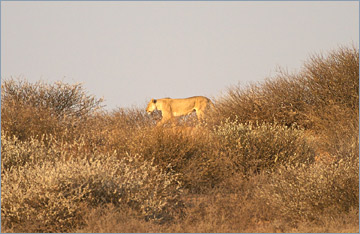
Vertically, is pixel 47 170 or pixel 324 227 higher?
pixel 47 170

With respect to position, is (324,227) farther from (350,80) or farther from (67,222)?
(350,80)

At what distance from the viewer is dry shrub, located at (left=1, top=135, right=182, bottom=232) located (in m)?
7.52

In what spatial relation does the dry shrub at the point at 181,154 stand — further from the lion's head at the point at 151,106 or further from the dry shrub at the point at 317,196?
the lion's head at the point at 151,106

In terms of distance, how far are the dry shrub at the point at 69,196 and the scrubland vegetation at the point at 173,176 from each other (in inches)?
0.7

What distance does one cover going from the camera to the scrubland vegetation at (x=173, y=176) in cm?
764

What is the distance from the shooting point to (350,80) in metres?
15.3

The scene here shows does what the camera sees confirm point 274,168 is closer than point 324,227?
No

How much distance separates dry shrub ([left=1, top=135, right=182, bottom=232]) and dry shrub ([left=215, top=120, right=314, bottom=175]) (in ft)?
7.84

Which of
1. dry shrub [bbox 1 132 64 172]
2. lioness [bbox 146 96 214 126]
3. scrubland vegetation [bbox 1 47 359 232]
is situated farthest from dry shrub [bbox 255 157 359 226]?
lioness [bbox 146 96 214 126]

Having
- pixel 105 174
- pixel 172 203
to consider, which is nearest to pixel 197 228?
pixel 172 203

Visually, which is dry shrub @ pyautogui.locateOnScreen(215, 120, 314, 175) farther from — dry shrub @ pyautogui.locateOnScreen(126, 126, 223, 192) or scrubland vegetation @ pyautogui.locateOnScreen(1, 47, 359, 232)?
dry shrub @ pyautogui.locateOnScreen(126, 126, 223, 192)

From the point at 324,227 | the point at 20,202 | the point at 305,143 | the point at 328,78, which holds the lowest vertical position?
the point at 324,227

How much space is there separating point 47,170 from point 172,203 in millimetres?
2145

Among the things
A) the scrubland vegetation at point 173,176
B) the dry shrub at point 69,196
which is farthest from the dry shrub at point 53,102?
the dry shrub at point 69,196
